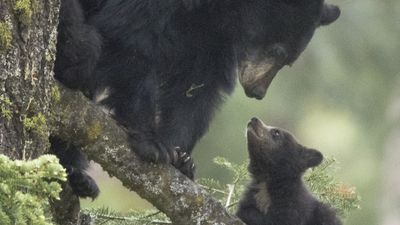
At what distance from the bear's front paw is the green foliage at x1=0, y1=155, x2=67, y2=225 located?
1672mm

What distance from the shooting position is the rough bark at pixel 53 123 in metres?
3.70

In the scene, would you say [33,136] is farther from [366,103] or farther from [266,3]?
[366,103]

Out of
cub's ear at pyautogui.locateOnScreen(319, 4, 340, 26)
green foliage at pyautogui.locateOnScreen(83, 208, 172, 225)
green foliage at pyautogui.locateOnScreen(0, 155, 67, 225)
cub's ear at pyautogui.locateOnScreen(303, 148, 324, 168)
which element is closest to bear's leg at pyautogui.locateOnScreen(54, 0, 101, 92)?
green foliage at pyautogui.locateOnScreen(83, 208, 172, 225)

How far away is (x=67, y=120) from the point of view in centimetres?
443

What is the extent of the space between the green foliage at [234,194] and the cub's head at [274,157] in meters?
0.44

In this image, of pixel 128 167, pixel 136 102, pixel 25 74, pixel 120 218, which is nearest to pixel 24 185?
pixel 25 74

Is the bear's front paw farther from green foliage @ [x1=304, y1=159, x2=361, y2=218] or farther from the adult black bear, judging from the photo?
green foliage @ [x1=304, y1=159, x2=361, y2=218]

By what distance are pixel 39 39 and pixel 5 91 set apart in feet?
1.04

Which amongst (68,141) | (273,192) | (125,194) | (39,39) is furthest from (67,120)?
(125,194)

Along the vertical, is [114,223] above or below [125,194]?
below

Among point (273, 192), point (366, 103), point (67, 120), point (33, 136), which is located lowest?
point (33, 136)

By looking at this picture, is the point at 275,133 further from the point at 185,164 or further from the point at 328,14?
the point at 185,164

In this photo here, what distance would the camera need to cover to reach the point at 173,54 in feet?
19.3

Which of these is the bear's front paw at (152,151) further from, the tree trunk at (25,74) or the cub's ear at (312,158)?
the cub's ear at (312,158)
